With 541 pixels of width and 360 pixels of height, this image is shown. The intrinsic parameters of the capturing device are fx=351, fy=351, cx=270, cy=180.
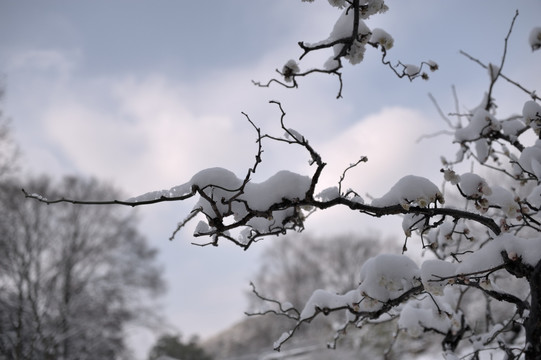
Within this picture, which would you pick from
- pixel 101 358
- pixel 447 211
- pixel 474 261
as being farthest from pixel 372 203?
pixel 101 358

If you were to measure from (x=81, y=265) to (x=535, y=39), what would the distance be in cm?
1227

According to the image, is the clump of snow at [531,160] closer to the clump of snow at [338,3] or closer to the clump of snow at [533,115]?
the clump of snow at [533,115]

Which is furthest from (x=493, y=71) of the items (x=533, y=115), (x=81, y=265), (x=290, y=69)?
(x=81, y=265)

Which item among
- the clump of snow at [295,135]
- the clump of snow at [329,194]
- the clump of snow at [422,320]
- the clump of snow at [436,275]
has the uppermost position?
the clump of snow at [295,135]

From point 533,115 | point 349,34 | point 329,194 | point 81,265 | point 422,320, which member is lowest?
point 422,320

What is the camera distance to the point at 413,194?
147cm

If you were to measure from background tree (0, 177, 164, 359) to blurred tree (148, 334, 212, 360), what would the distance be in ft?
5.70

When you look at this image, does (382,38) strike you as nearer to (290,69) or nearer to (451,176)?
(290,69)

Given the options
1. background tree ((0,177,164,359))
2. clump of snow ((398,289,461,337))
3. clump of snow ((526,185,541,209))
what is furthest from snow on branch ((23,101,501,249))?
background tree ((0,177,164,359))

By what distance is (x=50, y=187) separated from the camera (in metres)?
11.5

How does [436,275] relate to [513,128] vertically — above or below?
below

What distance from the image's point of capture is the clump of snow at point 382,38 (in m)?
1.65

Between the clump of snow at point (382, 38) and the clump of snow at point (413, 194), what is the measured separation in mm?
645

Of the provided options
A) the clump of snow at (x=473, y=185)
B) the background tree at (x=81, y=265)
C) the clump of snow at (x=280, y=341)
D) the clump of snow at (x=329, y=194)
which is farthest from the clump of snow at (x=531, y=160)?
the background tree at (x=81, y=265)
